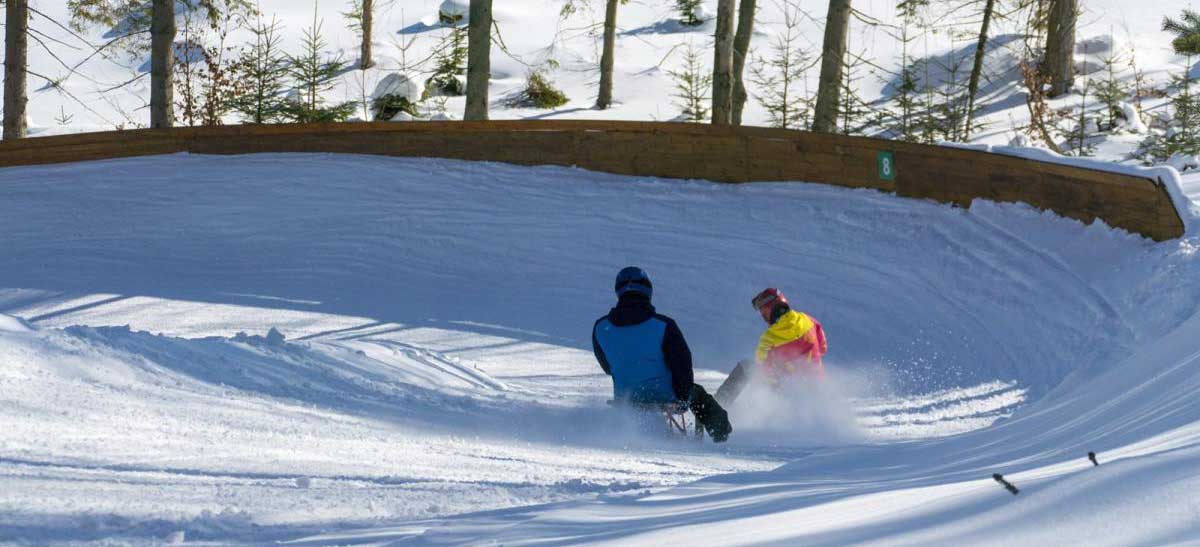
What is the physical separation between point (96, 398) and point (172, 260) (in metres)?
7.98

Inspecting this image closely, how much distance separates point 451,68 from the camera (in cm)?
2558

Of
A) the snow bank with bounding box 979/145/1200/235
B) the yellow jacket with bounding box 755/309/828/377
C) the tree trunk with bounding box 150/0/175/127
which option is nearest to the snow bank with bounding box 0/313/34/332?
the yellow jacket with bounding box 755/309/828/377

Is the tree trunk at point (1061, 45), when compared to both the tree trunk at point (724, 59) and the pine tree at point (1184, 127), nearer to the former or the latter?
the pine tree at point (1184, 127)

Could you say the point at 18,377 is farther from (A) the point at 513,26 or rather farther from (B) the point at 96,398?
(A) the point at 513,26

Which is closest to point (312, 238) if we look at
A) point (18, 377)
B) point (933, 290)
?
point (933, 290)

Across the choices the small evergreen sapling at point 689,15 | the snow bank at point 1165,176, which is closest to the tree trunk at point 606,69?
the small evergreen sapling at point 689,15

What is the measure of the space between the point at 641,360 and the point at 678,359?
24 cm

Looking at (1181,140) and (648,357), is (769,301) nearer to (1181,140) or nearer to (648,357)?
(648,357)

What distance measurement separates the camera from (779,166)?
14.3m

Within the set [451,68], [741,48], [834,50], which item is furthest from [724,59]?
[451,68]

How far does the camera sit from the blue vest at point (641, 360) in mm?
7816

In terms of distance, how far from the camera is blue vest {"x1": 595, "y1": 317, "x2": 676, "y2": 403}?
7.82 m

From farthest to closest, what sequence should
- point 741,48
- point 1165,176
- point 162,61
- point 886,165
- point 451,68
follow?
1. point 451,68
2. point 741,48
3. point 162,61
4. point 886,165
5. point 1165,176

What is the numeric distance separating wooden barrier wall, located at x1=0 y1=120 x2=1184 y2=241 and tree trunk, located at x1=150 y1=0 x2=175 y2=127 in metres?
1.93
